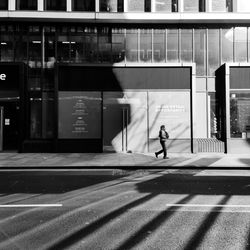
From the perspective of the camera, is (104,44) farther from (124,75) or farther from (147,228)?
(147,228)

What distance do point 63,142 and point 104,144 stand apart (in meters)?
2.30

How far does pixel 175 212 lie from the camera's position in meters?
7.39

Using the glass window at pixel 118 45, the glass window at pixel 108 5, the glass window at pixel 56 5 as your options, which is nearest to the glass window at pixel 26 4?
the glass window at pixel 56 5

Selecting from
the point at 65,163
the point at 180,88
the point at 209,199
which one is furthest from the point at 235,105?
the point at 209,199

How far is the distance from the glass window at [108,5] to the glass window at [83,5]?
53 centimetres

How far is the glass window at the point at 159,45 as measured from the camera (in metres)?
21.8

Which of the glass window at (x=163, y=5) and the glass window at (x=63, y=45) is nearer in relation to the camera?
the glass window at (x=63, y=45)

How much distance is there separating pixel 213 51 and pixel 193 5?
2961mm

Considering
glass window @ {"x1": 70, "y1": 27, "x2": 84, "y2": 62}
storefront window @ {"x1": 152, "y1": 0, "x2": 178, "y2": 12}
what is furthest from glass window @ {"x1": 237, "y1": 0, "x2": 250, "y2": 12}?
glass window @ {"x1": 70, "y1": 27, "x2": 84, "y2": 62}

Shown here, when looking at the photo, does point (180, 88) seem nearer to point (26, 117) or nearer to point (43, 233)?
point (26, 117)

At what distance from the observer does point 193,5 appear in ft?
72.2

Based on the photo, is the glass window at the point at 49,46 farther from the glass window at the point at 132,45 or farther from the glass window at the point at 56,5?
the glass window at the point at 132,45

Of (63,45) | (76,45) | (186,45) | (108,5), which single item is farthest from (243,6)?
(63,45)

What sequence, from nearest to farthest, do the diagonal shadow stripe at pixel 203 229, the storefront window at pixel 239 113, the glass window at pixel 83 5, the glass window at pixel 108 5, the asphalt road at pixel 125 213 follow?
the diagonal shadow stripe at pixel 203 229, the asphalt road at pixel 125 213, the storefront window at pixel 239 113, the glass window at pixel 83 5, the glass window at pixel 108 5
